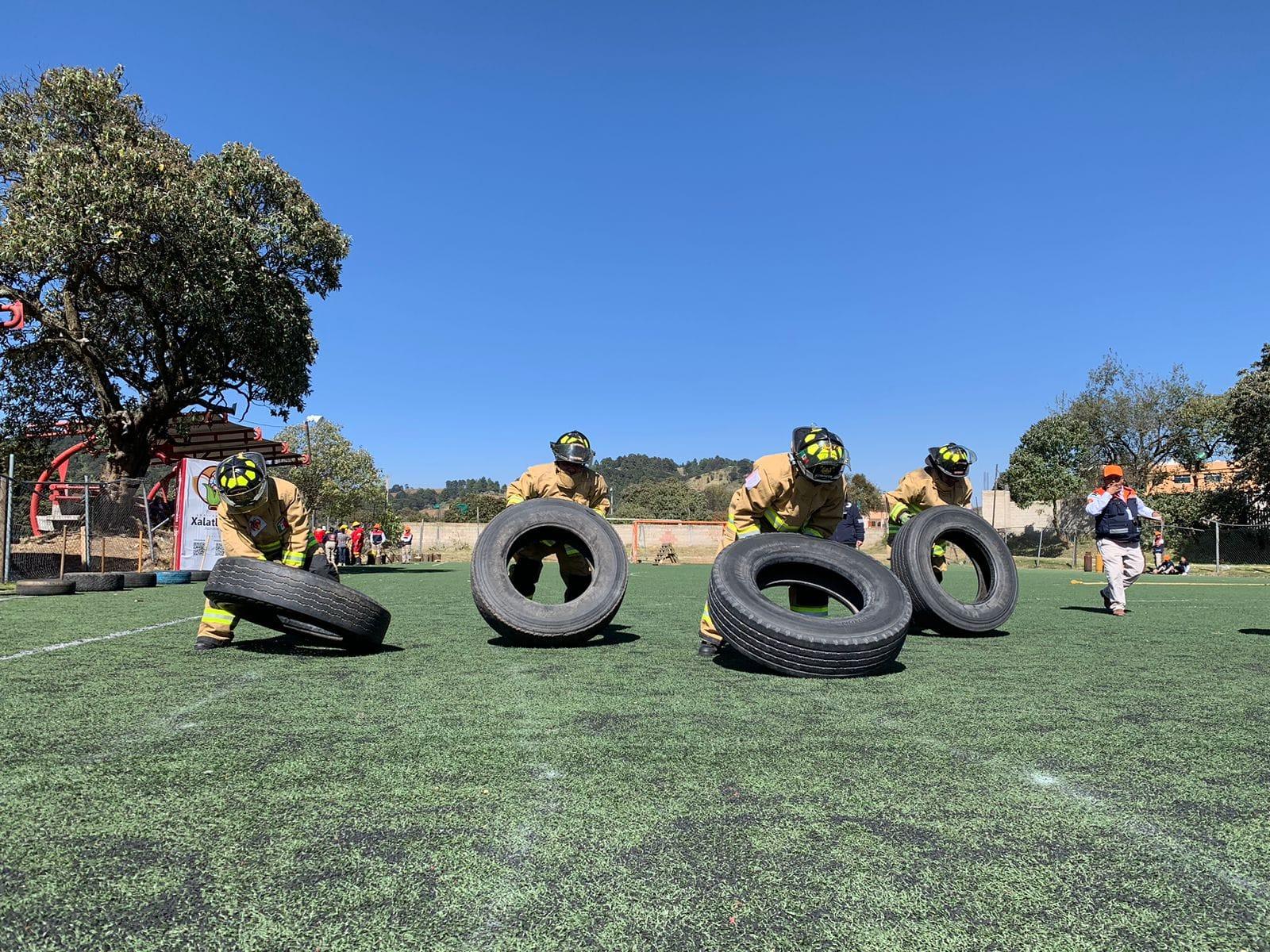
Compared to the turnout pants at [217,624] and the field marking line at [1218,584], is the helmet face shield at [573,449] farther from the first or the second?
the field marking line at [1218,584]

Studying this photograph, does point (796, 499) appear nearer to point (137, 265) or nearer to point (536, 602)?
point (536, 602)

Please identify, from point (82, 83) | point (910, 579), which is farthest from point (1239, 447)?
point (82, 83)

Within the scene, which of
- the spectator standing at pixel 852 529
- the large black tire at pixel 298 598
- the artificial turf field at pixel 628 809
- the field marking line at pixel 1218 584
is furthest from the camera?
the field marking line at pixel 1218 584

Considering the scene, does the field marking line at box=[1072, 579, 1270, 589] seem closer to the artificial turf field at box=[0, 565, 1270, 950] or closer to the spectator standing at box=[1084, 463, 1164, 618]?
the spectator standing at box=[1084, 463, 1164, 618]

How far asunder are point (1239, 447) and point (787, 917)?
44.8 m

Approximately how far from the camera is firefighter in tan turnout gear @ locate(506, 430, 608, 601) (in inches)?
302

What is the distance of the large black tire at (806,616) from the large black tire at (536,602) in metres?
1.25

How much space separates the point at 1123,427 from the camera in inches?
1806

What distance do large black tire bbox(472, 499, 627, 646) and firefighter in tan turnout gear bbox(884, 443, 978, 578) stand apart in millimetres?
3542

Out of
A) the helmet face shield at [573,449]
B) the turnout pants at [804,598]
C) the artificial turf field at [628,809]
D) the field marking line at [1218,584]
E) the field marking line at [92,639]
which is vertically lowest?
the field marking line at [1218,584]

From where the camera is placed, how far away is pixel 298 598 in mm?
5422

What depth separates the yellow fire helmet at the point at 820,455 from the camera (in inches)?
241

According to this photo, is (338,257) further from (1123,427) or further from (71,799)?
(1123,427)

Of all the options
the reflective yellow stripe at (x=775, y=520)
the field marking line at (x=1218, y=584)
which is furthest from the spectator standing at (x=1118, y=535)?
the field marking line at (x=1218, y=584)
